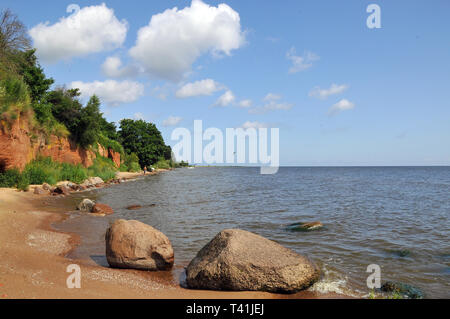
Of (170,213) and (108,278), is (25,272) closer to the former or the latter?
(108,278)

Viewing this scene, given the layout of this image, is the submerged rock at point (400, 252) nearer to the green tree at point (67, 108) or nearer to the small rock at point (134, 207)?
the small rock at point (134, 207)

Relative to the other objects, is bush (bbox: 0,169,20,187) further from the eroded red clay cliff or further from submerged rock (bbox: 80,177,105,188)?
submerged rock (bbox: 80,177,105,188)

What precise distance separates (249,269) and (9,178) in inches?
826

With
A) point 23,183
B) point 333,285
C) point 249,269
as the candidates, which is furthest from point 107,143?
point 333,285

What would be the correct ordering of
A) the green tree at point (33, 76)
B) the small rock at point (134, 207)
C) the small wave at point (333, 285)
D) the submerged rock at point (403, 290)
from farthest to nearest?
the green tree at point (33, 76) → the small rock at point (134, 207) → the small wave at point (333, 285) → the submerged rock at point (403, 290)

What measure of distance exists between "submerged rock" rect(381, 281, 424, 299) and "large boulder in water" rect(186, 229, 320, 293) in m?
1.62

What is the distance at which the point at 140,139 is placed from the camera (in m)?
72.8

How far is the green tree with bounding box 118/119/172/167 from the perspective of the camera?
71.1 meters

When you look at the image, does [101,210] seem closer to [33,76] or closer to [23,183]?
[23,183]

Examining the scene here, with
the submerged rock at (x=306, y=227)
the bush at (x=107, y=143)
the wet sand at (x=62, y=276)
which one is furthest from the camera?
the bush at (x=107, y=143)

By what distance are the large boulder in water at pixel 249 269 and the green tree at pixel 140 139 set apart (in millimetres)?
67151

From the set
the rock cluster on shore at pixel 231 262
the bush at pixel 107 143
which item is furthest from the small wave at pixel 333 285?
the bush at pixel 107 143

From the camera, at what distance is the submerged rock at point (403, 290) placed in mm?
6469

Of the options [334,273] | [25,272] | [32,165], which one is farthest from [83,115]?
[334,273]
